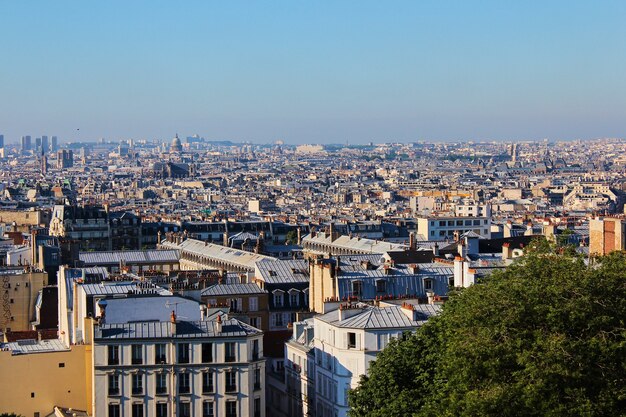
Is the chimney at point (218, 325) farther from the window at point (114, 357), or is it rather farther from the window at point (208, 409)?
the window at point (114, 357)

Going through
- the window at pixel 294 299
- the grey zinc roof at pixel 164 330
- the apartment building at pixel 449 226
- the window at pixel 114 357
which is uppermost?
the grey zinc roof at pixel 164 330

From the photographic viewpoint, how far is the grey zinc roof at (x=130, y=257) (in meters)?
70.6

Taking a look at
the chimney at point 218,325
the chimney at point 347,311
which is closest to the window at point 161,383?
the chimney at point 218,325

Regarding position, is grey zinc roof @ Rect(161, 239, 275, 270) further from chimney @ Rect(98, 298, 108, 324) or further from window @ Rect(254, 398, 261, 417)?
window @ Rect(254, 398, 261, 417)

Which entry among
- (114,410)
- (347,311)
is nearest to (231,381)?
(114,410)

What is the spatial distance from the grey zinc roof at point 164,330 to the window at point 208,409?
1470mm

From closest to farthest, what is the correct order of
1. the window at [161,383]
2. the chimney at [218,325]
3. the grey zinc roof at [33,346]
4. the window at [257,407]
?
A: 1. the window at [161,383]
2. the chimney at [218,325]
3. the window at [257,407]
4. the grey zinc roof at [33,346]

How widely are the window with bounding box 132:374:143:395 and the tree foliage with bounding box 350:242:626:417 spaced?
27.4ft

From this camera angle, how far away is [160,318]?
127ft

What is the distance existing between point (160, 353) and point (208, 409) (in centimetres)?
162

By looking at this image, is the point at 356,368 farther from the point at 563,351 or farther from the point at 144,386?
the point at 563,351

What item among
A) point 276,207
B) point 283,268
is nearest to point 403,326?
point 283,268

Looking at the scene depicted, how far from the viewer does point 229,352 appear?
3597 centimetres

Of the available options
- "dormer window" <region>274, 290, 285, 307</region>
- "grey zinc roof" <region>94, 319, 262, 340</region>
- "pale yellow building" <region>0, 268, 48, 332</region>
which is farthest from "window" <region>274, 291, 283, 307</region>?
"grey zinc roof" <region>94, 319, 262, 340</region>
